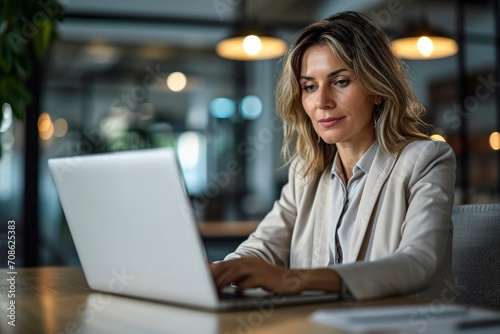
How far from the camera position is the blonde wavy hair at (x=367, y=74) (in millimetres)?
2084

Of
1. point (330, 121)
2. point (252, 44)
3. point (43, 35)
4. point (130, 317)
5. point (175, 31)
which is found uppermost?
point (175, 31)

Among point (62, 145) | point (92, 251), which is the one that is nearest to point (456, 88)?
point (62, 145)

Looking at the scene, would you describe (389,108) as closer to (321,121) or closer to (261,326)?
(321,121)

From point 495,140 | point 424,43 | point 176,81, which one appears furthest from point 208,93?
point 495,140

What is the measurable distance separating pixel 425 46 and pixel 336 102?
3674mm

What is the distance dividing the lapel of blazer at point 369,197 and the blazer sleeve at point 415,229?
3 centimetres

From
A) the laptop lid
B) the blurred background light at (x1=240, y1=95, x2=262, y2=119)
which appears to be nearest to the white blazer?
the laptop lid

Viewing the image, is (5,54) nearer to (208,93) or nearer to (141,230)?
(141,230)

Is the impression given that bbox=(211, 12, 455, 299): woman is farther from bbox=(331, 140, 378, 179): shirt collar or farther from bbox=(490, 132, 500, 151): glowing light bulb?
bbox=(490, 132, 500, 151): glowing light bulb

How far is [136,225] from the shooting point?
1.38 m

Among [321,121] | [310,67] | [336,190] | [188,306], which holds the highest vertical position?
[310,67]

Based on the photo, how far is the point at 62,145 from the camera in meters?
5.45

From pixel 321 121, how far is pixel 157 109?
13.1 feet

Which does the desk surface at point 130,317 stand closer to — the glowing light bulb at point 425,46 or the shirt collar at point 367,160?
the shirt collar at point 367,160
